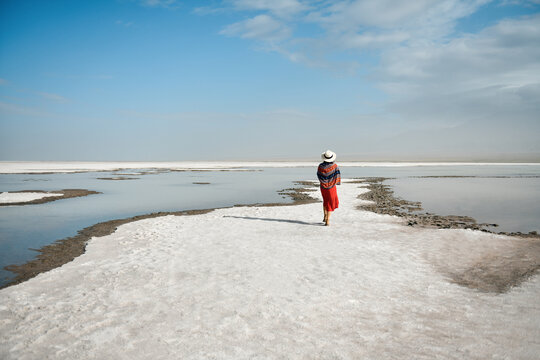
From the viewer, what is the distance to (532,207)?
1712cm

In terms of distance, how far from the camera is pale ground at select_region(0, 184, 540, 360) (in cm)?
414

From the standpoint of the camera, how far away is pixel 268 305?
5332mm

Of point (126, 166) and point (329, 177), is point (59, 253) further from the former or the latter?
point (126, 166)

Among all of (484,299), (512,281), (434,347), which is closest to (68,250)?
(434,347)

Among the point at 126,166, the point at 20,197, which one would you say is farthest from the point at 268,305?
the point at 126,166

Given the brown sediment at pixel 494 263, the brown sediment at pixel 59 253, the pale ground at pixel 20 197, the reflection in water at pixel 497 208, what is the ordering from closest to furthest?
the brown sediment at pixel 494 263, the brown sediment at pixel 59 253, the reflection in water at pixel 497 208, the pale ground at pixel 20 197

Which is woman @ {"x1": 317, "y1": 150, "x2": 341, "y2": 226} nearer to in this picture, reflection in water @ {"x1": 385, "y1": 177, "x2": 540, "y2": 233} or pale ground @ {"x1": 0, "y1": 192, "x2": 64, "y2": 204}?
reflection in water @ {"x1": 385, "y1": 177, "x2": 540, "y2": 233}

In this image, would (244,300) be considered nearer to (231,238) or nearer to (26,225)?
(231,238)

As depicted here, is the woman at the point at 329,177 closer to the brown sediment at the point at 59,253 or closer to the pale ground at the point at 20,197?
the brown sediment at the point at 59,253

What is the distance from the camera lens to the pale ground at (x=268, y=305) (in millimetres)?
4145

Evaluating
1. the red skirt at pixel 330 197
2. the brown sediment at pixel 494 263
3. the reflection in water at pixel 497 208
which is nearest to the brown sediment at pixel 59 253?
the red skirt at pixel 330 197

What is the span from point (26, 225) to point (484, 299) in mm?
14723

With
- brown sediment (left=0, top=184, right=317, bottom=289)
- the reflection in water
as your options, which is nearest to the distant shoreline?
brown sediment (left=0, top=184, right=317, bottom=289)

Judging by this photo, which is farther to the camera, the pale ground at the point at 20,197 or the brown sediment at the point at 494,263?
the pale ground at the point at 20,197
